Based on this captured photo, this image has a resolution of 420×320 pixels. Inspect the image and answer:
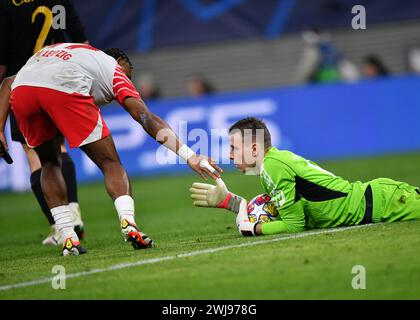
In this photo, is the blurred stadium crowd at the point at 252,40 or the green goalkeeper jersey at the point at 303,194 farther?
the blurred stadium crowd at the point at 252,40

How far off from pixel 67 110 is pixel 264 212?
1.79 metres

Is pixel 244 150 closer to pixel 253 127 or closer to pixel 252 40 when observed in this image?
pixel 253 127

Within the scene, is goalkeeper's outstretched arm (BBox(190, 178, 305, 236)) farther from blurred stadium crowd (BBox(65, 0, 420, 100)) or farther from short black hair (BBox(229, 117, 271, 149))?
blurred stadium crowd (BBox(65, 0, 420, 100))

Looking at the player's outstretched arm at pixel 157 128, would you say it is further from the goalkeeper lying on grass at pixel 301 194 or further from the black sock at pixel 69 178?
the black sock at pixel 69 178

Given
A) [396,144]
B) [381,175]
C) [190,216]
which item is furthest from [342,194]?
[396,144]

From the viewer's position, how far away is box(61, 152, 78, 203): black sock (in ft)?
28.7

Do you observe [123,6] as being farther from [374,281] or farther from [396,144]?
[374,281]

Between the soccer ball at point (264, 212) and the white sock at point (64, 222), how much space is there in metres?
1.43

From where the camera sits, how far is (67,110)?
6668 mm

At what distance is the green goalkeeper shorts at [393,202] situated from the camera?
6891 mm

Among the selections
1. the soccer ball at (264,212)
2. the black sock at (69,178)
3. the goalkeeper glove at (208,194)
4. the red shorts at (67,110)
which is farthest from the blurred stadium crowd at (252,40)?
the red shorts at (67,110)

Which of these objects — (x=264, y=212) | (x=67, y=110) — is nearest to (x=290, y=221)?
(x=264, y=212)

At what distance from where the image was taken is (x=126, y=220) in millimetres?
6527
